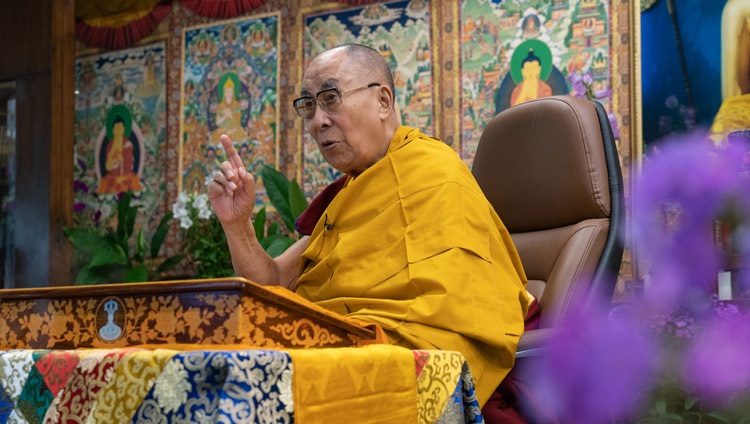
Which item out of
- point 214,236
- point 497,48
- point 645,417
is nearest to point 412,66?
point 497,48

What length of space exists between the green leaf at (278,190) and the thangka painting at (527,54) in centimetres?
105

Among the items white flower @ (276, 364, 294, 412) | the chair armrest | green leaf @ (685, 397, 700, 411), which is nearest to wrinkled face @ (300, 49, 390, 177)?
the chair armrest

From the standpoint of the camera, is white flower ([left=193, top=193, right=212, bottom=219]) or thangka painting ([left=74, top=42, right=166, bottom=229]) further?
thangka painting ([left=74, top=42, right=166, bottom=229])

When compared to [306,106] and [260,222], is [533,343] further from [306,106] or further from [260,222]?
[260,222]

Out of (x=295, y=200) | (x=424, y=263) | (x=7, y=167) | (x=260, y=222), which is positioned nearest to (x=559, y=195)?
(x=424, y=263)

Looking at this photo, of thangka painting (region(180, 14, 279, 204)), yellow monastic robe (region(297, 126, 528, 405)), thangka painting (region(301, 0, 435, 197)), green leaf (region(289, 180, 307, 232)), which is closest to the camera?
yellow monastic robe (region(297, 126, 528, 405))

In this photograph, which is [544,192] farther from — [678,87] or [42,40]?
[42,40]

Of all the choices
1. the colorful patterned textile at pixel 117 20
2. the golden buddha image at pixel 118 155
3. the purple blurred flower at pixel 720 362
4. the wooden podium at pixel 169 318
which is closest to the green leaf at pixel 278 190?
the golden buddha image at pixel 118 155

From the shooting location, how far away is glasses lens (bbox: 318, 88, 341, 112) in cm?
187

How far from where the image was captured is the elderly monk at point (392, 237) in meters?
1.41

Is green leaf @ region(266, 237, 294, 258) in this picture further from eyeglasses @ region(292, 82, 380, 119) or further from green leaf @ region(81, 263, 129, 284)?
eyeglasses @ region(292, 82, 380, 119)

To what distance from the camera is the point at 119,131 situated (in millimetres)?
5867

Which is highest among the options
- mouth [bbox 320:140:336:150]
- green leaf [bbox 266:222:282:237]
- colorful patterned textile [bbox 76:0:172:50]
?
colorful patterned textile [bbox 76:0:172:50]

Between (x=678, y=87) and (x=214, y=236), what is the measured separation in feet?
9.04
